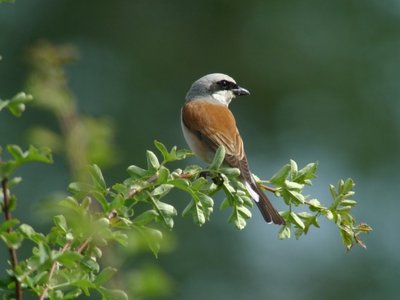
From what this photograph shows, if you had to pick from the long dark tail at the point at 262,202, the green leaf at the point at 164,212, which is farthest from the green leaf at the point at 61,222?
the long dark tail at the point at 262,202

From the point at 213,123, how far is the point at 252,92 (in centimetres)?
868

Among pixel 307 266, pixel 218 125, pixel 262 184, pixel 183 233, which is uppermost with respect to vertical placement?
pixel 262 184

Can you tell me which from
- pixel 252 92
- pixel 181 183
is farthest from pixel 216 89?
pixel 252 92

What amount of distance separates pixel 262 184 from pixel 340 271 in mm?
9733

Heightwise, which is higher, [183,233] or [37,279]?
[37,279]

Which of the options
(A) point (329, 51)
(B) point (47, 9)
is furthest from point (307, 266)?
(B) point (47, 9)

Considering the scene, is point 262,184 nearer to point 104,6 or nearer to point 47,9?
point 47,9

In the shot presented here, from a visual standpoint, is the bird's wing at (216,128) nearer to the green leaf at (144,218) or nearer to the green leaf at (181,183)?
the green leaf at (181,183)

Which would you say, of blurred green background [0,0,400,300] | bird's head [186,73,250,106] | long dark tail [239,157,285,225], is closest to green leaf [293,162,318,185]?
long dark tail [239,157,285,225]

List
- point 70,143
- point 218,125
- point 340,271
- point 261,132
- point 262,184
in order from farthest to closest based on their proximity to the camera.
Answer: point 261,132 < point 340,271 < point 218,125 < point 262,184 < point 70,143

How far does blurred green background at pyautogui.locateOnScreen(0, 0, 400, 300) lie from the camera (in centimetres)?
1166

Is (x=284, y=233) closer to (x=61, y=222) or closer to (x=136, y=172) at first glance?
(x=136, y=172)

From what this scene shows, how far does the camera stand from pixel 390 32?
13633mm

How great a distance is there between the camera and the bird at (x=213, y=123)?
14.3 feet
